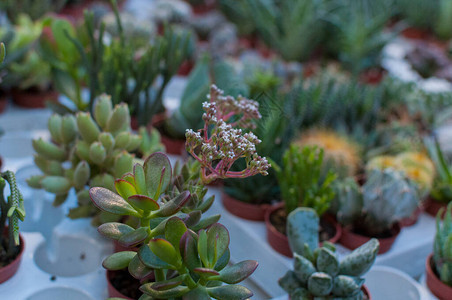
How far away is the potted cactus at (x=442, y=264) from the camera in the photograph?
946 millimetres

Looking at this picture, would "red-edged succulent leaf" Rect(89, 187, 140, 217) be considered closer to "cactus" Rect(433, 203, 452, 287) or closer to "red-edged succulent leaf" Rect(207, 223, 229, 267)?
"red-edged succulent leaf" Rect(207, 223, 229, 267)

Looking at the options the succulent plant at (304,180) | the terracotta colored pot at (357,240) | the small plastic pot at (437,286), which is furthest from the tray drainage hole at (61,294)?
the small plastic pot at (437,286)

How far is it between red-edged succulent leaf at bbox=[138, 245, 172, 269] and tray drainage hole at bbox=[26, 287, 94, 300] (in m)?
0.30

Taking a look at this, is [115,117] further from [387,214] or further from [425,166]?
[425,166]

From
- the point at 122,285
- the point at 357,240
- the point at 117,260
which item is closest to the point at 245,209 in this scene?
the point at 357,240

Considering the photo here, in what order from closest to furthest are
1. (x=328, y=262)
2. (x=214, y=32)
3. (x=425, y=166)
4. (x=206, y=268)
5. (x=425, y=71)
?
(x=206, y=268) → (x=328, y=262) → (x=425, y=166) → (x=425, y=71) → (x=214, y=32)

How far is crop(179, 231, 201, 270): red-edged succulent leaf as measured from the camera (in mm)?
629

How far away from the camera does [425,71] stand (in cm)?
226

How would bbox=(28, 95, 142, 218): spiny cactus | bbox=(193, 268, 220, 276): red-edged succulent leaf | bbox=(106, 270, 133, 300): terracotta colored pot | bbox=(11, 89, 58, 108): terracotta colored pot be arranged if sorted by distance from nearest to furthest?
bbox=(193, 268, 220, 276): red-edged succulent leaf → bbox=(106, 270, 133, 300): terracotta colored pot → bbox=(28, 95, 142, 218): spiny cactus → bbox=(11, 89, 58, 108): terracotta colored pot

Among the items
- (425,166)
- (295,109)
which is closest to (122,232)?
(295,109)

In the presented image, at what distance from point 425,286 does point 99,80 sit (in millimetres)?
948

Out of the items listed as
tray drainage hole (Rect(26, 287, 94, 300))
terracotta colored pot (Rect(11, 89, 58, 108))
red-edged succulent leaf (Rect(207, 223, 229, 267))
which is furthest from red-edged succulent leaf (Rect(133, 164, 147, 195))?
terracotta colored pot (Rect(11, 89, 58, 108))

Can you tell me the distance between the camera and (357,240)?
42.2 inches

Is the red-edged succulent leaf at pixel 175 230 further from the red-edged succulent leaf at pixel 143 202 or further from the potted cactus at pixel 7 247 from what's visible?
the potted cactus at pixel 7 247
